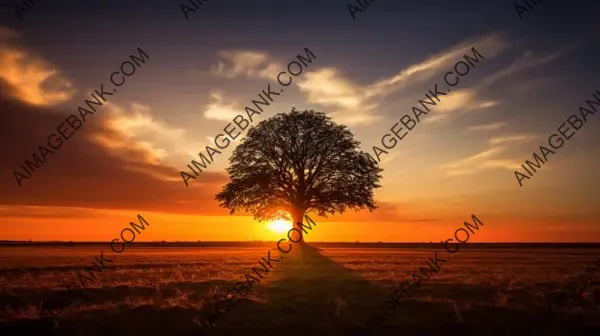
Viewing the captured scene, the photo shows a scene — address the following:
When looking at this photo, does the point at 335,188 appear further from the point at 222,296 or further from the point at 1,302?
the point at 1,302

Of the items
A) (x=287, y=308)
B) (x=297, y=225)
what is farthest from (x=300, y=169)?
(x=287, y=308)

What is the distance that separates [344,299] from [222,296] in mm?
4772

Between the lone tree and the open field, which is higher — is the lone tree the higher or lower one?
the higher one

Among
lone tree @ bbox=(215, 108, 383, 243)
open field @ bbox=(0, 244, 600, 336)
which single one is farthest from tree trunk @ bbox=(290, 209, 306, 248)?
open field @ bbox=(0, 244, 600, 336)

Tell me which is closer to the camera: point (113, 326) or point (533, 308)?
point (113, 326)

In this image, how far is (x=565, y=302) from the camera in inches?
750

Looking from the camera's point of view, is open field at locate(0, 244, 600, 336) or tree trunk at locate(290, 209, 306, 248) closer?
open field at locate(0, 244, 600, 336)

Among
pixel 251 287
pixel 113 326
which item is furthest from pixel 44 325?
pixel 251 287

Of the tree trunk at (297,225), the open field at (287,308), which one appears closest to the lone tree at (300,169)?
the tree trunk at (297,225)

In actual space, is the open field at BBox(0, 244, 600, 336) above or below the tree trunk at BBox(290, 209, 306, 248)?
below

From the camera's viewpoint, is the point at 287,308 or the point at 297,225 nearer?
the point at 287,308

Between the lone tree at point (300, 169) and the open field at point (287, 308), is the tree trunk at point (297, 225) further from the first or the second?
the open field at point (287, 308)

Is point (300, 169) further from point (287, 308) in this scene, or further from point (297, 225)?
point (287, 308)

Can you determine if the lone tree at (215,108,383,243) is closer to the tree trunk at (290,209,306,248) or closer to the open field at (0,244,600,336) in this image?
the tree trunk at (290,209,306,248)
